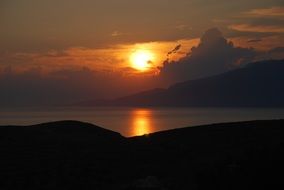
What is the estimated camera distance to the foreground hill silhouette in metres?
23.7

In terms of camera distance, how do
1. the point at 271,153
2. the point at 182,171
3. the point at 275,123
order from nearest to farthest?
the point at 271,153, the point at 182,171, the point at 275,123

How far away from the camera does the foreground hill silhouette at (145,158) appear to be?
77.7 feet

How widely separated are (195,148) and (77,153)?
8914 mm

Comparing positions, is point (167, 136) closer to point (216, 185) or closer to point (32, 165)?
point (32, 165)

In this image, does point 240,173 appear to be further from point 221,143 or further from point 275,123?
point 275,123

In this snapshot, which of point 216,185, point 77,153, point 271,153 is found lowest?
point 216,185

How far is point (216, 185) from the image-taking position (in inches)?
891

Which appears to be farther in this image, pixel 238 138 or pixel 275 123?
pixel 275 123

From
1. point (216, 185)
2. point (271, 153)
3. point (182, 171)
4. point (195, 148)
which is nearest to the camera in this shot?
point (216, 185)

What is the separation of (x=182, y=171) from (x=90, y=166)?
6327 millimetres

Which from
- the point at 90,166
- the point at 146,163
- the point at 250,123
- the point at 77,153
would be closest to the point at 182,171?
the point at 146,163

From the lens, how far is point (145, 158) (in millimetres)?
34906

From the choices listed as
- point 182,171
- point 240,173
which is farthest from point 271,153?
point 182,171

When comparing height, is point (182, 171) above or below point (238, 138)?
below
